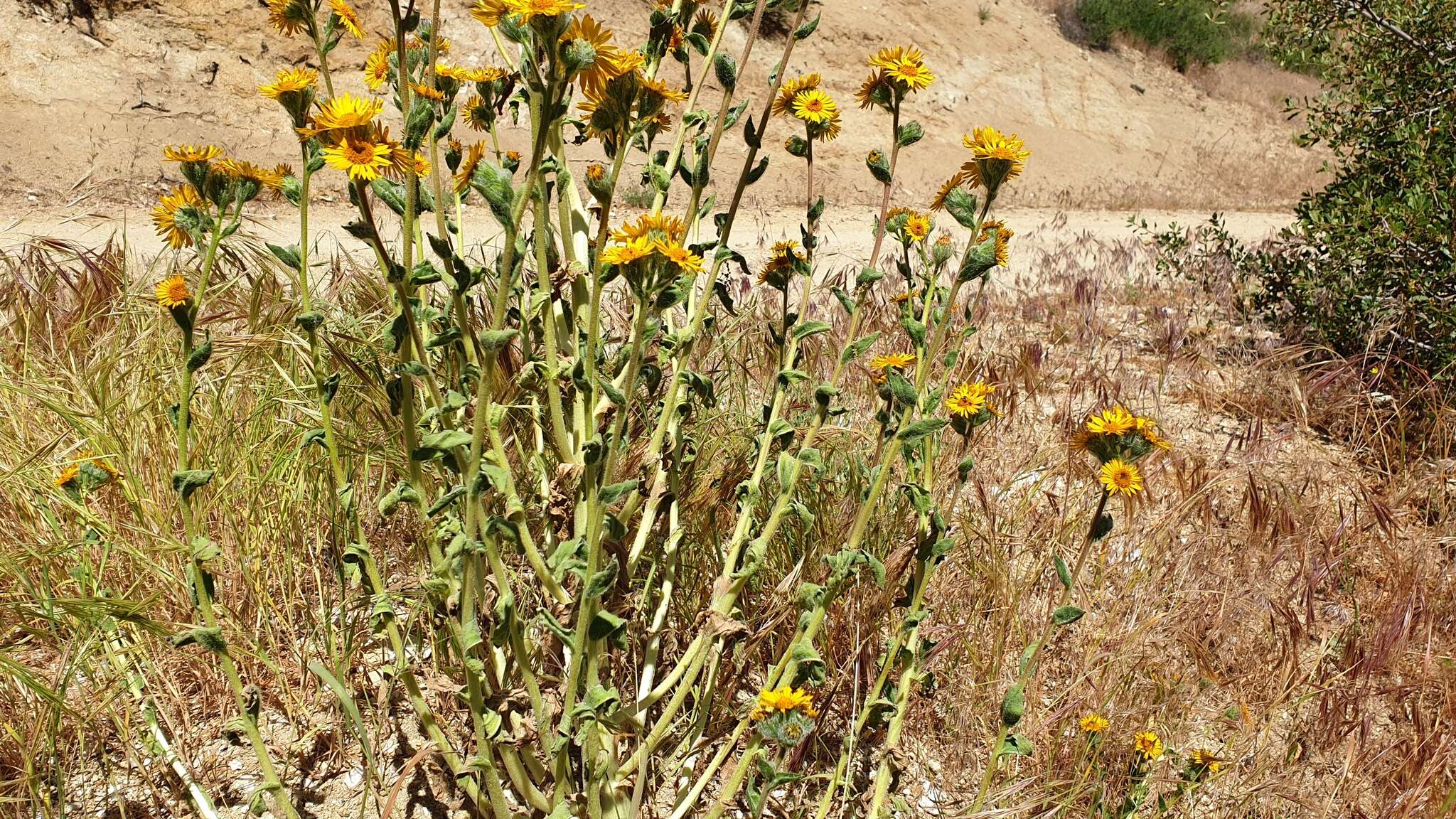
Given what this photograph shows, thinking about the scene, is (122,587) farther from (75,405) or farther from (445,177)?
(445,177)

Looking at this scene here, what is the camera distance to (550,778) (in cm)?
146

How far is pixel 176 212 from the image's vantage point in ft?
3.92

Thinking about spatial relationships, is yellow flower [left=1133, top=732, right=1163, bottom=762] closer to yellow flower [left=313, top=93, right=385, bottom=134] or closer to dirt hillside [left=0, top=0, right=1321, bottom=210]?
yellow flower [left=313, top=93, right=385, bottom=134]

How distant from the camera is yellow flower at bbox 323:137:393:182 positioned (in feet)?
3.41

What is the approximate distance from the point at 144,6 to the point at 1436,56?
1067 centimetres

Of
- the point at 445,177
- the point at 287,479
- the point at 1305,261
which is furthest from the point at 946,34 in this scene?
the point at 287,479

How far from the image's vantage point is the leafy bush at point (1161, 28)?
1670cm

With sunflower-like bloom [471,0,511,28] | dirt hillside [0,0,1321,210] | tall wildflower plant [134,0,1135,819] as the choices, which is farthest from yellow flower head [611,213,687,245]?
dirt hillside [0,0,1321,210]

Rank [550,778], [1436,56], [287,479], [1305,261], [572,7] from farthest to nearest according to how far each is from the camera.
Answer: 1. [1305,261]
2. [1436,56]
3. [287,479]
4. [550,778]
5. [572,7]

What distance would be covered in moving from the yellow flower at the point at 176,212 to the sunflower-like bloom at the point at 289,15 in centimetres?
25

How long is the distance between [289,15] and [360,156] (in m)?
0.33

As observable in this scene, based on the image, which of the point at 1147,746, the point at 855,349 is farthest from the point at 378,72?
the point at 1147,746

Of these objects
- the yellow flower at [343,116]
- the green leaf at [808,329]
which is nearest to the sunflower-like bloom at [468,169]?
the yellow flower at [343,116]

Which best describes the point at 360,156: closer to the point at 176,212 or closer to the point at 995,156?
the point at 176,212
